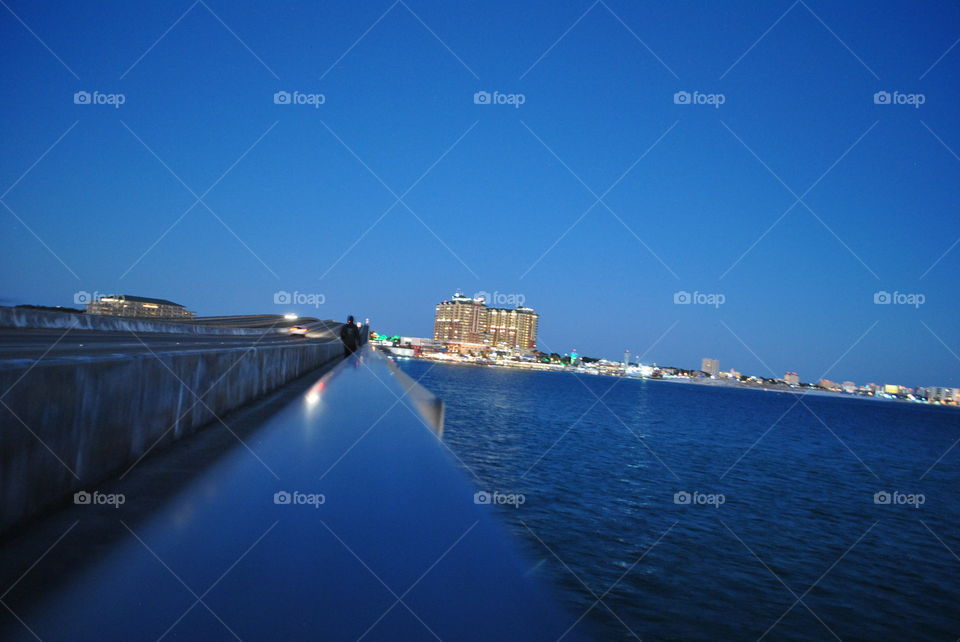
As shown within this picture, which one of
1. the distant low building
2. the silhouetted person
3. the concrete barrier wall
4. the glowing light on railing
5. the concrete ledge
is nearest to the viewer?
the concrete barrier wall

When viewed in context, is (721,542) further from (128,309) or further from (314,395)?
(128,309)

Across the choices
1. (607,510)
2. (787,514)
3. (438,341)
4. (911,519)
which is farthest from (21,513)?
(438,341)

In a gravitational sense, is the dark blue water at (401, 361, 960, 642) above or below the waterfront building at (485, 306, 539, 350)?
below

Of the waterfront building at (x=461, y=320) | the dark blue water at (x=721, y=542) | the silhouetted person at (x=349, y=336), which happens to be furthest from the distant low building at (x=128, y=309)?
the waterfront building at (x=461, y=320)

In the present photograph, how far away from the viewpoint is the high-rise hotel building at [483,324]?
16962 cm

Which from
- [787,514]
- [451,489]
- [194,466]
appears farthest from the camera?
[787,514]

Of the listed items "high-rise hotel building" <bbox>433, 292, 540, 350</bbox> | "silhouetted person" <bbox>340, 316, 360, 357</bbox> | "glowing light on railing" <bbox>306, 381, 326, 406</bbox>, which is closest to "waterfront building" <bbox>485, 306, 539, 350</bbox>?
"high-rise hotel building" <bbox>433, 292, 540, 350</bbox>

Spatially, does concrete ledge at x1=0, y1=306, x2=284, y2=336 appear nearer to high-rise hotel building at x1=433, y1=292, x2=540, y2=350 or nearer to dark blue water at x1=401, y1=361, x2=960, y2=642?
dark blue water at x1=401, y1=361, x2=960, y2=642

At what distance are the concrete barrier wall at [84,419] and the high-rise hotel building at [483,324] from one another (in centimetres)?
15533

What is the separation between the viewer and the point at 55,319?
65.4 feet

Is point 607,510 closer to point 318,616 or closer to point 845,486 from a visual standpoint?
point 318,616

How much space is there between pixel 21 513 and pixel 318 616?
2.13 metres

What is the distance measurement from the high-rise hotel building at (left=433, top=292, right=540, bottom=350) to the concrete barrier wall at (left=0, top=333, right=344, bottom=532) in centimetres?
15533

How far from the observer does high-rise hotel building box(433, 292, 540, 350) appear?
170m
